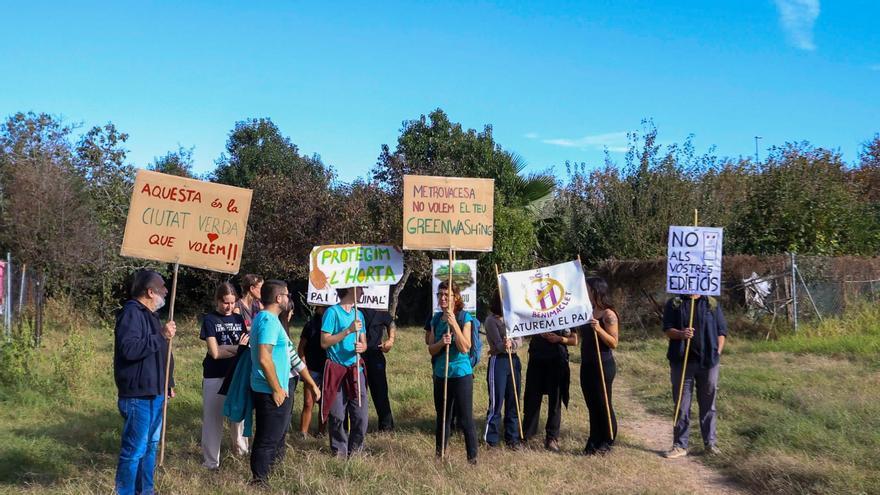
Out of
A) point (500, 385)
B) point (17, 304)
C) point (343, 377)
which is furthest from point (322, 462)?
point (17, 304)

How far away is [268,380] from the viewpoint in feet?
17.8

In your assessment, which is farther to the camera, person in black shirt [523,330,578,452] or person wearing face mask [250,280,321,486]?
person in black shirt [523,330,578,452]

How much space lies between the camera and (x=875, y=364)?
446 inches

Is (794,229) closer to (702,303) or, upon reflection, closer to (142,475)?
(702,303)

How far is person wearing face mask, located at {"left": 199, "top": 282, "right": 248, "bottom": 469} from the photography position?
649cm

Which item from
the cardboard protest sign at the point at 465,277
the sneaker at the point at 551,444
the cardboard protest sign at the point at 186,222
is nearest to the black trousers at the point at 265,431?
the cardboard protest sign at the point at 186,222

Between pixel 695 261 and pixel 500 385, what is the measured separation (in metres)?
2.49

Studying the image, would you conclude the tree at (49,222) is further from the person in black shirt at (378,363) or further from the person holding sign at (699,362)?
the person holding sign at (699,362)

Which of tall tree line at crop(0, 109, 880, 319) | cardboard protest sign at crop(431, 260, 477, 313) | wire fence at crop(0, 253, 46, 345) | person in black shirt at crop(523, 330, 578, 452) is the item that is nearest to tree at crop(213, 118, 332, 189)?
tall tree line at crop(0, 109, 880, 319)

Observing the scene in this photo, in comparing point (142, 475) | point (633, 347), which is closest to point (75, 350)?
point (142, 475)

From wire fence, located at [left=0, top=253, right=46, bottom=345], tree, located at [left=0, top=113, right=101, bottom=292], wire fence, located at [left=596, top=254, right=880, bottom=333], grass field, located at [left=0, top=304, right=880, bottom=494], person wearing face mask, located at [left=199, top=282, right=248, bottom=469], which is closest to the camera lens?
grass field, located at [left=0, top=304, right=880, bottom=494]

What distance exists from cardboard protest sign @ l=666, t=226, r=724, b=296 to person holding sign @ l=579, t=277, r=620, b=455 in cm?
84

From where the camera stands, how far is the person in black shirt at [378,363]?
7.95 m

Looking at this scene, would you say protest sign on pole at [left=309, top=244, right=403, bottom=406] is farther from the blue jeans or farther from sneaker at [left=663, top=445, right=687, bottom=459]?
sneaker at [left=663, top=445, right=687, bottom=459]
